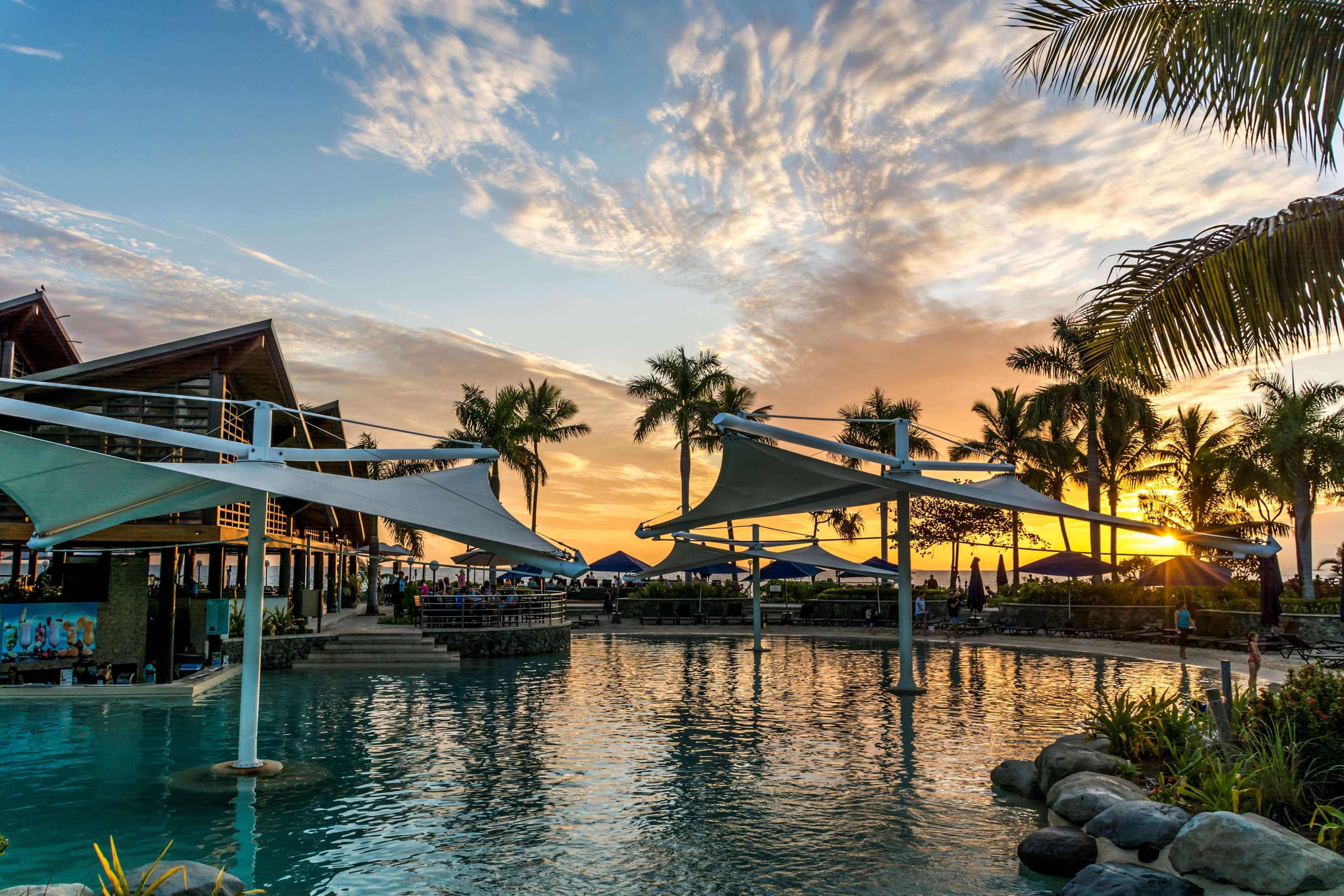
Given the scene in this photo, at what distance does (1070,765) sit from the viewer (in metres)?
9.17

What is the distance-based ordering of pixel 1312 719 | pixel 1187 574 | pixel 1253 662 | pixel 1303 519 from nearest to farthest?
pixel 1312 719, pixel 1253 662, pixel 1187 574, pixel 1303 519

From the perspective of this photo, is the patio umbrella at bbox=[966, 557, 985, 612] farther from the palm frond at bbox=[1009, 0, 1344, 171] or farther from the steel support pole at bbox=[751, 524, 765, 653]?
the palm frond at bbox=[1009, 0, 1344, 171]

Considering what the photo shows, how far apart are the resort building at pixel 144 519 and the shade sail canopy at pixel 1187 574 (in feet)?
69.2

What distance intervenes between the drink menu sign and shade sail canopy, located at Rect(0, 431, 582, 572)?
7258 millimetres

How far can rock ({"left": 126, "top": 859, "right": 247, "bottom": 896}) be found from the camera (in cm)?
577

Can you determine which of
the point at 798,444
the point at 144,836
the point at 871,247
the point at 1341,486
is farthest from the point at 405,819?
the point at 1341,486

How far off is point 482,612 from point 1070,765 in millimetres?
18450

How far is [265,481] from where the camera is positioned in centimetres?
924

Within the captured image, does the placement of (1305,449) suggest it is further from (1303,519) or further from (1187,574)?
(1187,574)

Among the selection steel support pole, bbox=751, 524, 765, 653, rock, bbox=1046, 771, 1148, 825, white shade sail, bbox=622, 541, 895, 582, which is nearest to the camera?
rock, bbox=1046, 771, 1148, 825

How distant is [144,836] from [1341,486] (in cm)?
4092

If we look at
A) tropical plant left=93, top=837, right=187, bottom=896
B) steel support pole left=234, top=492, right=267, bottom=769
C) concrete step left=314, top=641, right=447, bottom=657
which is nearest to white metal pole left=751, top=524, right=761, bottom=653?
concrete step left=314, top=641, right=447, bottom=657

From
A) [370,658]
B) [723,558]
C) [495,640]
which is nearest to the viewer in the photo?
[370,658]

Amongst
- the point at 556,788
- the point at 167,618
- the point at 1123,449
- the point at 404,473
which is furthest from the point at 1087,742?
the point at 1123,449
